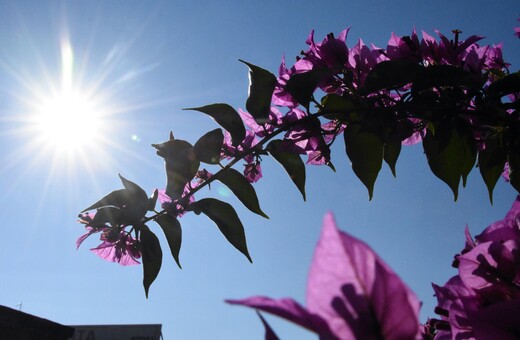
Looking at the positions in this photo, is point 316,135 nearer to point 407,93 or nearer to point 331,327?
point 407,93

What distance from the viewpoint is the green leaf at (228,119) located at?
928mm

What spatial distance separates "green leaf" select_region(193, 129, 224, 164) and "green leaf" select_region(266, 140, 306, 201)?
11 centimetres

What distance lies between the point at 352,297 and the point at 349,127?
0.69 meters

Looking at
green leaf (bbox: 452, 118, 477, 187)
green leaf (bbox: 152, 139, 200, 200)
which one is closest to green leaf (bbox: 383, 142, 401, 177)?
green leaf (bbox: 452, 118, 477, 187)

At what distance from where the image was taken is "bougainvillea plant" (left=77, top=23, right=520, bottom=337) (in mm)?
851

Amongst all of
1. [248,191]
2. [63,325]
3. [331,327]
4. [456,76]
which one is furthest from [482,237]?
[63,325]

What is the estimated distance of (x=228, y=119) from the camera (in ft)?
3.08

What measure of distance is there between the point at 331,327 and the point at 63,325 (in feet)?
27.8

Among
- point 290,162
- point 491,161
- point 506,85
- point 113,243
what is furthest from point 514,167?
point 113,243

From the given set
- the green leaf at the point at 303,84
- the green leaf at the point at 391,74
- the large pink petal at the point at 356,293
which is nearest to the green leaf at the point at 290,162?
the green leaf at the point at 303,84

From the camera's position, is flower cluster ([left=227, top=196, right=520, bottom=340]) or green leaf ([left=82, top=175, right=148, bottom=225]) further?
green leaf ([left=82, top=175, right=148, bottom=225])

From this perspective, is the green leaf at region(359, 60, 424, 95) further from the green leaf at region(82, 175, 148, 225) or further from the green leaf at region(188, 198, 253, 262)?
the green leaf at region(82, 175, 148, 225)

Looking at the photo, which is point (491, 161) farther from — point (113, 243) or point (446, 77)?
point (113, 243)

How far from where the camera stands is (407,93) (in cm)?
91
